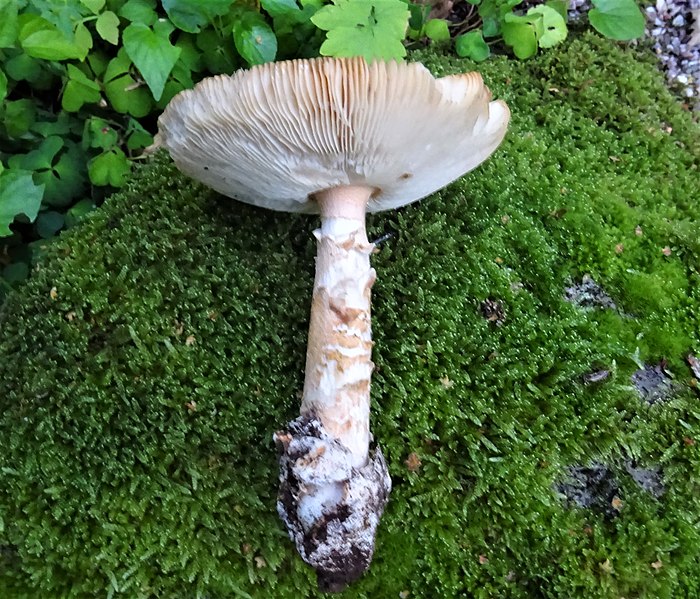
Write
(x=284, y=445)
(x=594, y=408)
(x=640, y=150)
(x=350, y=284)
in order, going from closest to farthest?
(x=284, y=445) → (x=350, y=284) → (x=594, y=408) → (x=640, y=150)

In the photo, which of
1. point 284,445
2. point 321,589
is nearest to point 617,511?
point 321,589

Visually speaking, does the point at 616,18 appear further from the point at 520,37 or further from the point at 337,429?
the point at 337,429

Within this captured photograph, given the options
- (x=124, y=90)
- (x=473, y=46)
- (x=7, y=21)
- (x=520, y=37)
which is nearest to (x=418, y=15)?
(x=473, y=46)

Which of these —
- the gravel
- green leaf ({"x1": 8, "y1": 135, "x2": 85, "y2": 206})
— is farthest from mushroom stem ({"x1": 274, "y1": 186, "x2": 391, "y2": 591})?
the gravel

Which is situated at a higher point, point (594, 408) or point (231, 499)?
point (594, 408)

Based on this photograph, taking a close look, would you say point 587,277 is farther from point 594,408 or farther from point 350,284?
point 350,284

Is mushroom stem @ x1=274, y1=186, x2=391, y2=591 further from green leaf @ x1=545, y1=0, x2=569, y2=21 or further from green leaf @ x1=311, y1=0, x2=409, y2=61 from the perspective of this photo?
green leaf @ x1=545, y1=0, x2=569, y2=21

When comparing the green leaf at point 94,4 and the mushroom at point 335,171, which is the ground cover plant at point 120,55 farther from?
the mushroom at point 335,171
